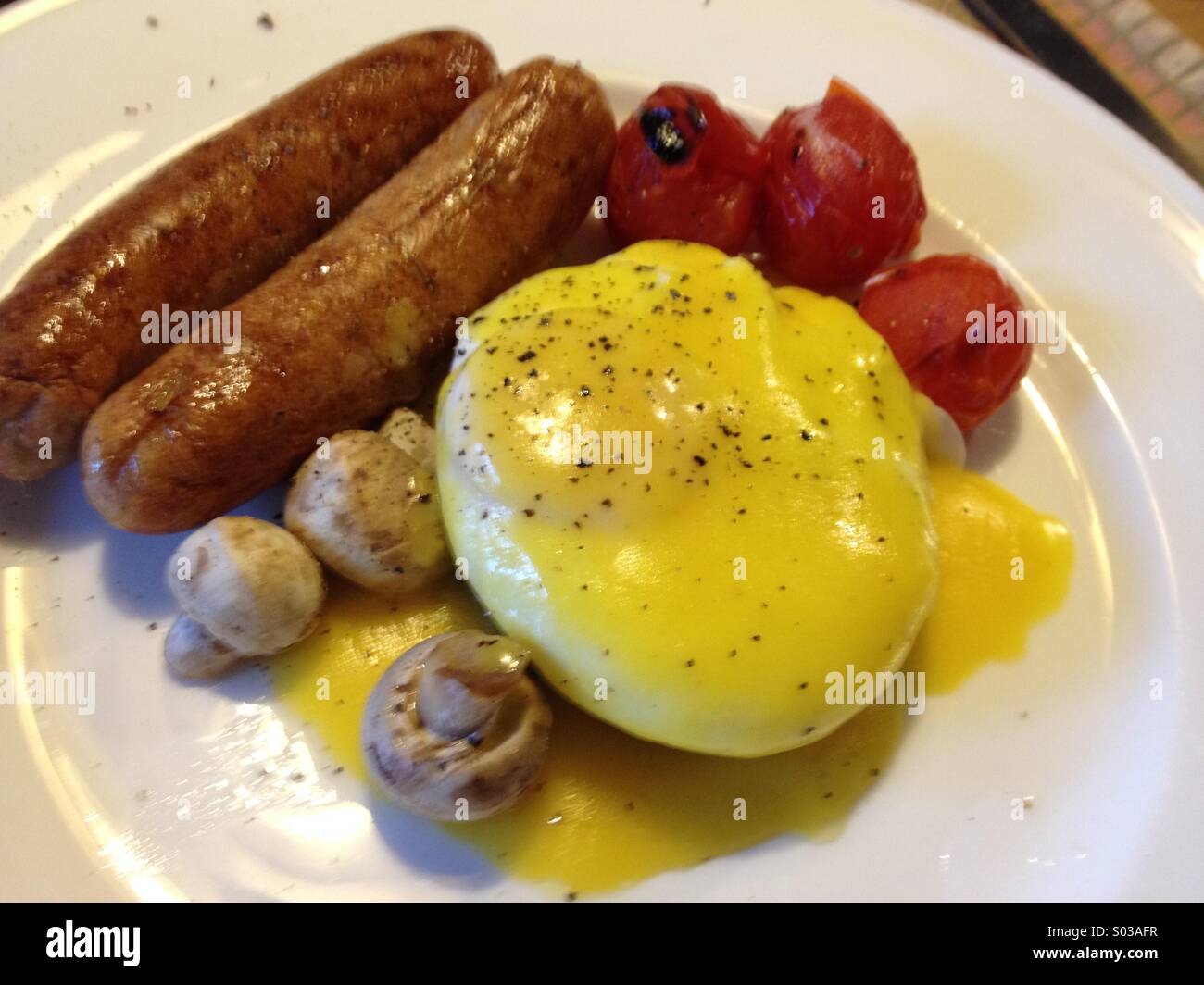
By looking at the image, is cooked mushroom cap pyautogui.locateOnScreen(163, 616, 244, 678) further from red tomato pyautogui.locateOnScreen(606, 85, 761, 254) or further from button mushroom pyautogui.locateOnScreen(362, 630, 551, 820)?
red tomato pyautogui.locateOnScreen(606, 85, 761, 254)

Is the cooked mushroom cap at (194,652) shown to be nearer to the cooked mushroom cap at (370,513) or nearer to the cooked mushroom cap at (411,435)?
the cooked mushroom cap at (370,513)

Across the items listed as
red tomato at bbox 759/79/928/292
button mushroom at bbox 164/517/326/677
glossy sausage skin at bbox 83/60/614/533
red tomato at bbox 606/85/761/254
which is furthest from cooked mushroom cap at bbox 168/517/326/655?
red tomato at bbox 759/79/928/292

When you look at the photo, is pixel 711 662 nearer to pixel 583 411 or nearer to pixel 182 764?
pixel 583 411

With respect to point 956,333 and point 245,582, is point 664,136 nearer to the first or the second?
point 956,333

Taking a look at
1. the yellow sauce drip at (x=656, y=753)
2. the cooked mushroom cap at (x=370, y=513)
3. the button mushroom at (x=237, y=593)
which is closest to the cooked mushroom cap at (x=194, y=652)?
the button mushroom at (x=237, y=593)

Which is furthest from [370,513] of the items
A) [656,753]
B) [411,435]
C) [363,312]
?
[656,753]
